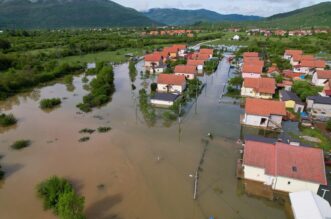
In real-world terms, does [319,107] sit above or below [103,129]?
above

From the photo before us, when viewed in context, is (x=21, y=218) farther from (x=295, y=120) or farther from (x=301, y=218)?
(x=295, y=120)

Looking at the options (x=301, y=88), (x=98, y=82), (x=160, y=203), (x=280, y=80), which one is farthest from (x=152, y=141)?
(x=280, y=80)

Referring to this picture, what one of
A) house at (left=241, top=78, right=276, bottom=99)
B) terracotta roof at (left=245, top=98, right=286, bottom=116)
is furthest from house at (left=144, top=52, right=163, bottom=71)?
terracotta roof at (left=245, top=98, right=286, bottom=116)

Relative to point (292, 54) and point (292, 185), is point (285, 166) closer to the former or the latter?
point (292, 185)

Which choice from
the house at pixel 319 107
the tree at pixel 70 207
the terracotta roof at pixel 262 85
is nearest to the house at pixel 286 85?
the terracotta roof at pixel 262 85

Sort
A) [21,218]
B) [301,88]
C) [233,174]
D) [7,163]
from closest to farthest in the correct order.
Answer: [21,218], [233,174], [7,163], [301,88]

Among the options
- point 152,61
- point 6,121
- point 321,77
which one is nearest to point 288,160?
point 6,121

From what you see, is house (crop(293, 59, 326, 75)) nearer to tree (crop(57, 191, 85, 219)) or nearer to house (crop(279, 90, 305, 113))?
house (crop(279, 90, 305, 113))
